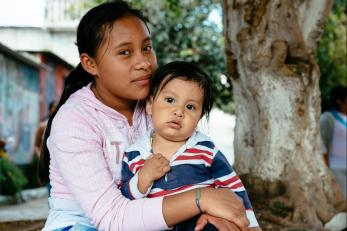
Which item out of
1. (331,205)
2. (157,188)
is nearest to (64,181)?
(157,188)

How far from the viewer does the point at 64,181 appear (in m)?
2.24

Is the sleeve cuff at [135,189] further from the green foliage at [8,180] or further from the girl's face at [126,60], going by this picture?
the green foliage at [8,180]

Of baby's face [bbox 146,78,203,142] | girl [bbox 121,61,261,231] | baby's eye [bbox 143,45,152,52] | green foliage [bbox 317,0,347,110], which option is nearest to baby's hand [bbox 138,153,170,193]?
girl [bbox 121,61,261,231]

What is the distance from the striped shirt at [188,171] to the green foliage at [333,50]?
1117 centimetres

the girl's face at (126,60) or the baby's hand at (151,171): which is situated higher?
the girl's face at (126,60)

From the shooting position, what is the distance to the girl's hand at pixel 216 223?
78.5 inches

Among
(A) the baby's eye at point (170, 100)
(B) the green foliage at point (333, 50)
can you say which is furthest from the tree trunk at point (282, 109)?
(B) the green foliage at point (333, 50)

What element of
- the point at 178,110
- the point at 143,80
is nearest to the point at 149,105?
the point at 143,80

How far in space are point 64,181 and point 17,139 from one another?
11407mm

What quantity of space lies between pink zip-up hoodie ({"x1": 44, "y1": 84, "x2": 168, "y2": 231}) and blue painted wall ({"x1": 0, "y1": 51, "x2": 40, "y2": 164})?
1008 cm

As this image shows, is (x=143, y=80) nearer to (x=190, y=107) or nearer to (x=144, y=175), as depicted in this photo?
(x=190, y=107)

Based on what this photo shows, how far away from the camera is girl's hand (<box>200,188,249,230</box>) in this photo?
78.7 inches

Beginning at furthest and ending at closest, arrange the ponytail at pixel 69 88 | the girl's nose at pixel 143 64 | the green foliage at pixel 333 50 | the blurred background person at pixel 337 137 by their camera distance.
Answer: the green foliage at pixel 333 50 → the blurred background person at pixel 337 137 → the ponytail at pixel 69 88 → the girl's nose at pixel 143 64

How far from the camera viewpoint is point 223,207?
2.01 m
